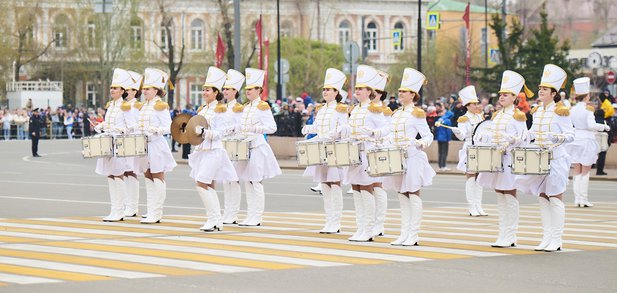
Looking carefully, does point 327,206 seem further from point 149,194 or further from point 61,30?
point 61,30

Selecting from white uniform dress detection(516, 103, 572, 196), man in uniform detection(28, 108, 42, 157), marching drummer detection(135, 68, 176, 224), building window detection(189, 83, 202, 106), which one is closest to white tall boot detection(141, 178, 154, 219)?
marching drummer detection(135, 68, 176, 224)

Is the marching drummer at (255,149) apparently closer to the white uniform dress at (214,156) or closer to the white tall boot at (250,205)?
the white tall boot at (250,205)

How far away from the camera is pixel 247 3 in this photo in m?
96.4

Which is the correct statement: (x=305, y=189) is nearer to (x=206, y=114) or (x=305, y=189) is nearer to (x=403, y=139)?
(x=206, y=114)

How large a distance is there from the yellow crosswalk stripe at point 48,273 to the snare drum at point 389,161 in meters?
4.02

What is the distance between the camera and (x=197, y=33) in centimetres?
11425

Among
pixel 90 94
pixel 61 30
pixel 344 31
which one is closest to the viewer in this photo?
pixel 61 30

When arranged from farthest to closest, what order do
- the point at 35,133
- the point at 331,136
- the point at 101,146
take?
the point at 35,133
the point at 101,146
the point at 331,136

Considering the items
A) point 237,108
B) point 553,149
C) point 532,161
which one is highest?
point 237,108

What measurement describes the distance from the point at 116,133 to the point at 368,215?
470cm

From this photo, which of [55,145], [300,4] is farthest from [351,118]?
[300,4]

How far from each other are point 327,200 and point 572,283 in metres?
Answer: 5.74

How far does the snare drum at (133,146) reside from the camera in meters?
20.1

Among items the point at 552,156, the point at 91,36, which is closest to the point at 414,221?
the point at 552,156
